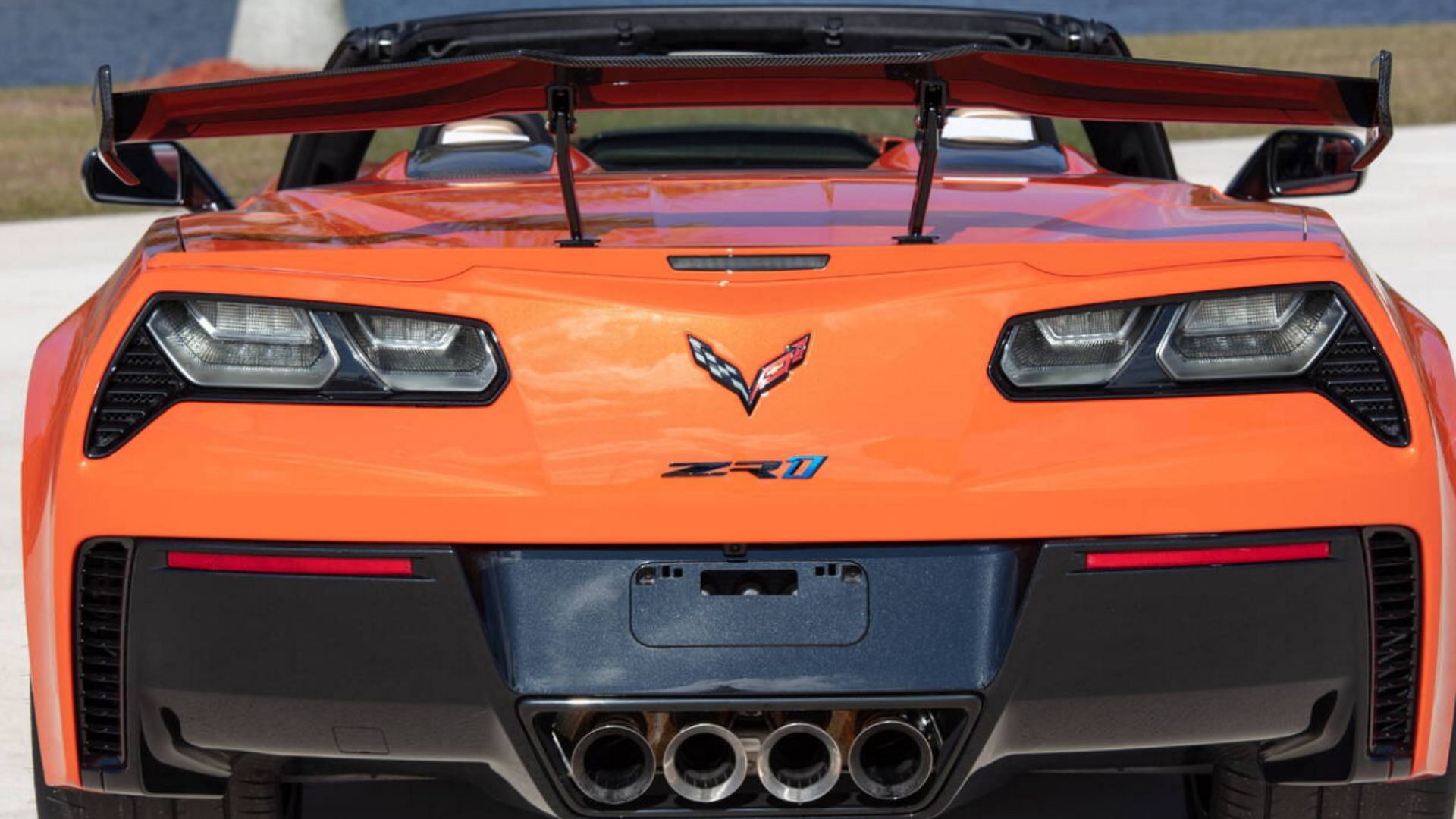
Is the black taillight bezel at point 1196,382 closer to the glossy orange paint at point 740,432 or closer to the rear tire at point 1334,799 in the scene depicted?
the glossy orange paint at point 740,432

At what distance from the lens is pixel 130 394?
97.4 inches

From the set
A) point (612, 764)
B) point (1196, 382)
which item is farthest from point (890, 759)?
point (1196, 382)

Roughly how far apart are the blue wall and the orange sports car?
37101 mm

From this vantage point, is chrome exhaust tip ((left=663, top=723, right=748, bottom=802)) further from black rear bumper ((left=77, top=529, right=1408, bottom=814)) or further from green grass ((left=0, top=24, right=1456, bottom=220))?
green grass ((left=0, top=24, right=1456, bottom=220))

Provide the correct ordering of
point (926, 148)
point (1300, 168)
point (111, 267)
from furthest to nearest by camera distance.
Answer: point (111, 267) → point (1300, 168) → point (926, 148)

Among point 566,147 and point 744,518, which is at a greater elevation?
point 566,147

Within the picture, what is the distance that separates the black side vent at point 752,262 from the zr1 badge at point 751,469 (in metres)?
0.26

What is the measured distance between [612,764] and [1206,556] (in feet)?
2.45

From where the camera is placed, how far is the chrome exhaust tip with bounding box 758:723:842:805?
2.42 metres

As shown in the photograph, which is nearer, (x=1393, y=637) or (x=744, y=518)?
(x=744, y=518)

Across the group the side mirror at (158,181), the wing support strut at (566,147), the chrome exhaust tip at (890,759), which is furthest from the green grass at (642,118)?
the chrome exhaust tip at (890,759)

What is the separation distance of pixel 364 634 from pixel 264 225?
66 centimetres

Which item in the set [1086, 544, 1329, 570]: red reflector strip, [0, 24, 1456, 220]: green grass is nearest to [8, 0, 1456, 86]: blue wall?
[0, 24, 1456, 220]: green grass

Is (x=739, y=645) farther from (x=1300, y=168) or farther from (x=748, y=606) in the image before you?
(x=1300, y=168)
